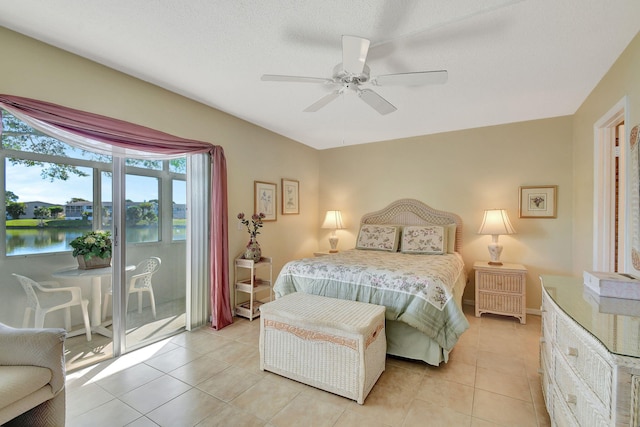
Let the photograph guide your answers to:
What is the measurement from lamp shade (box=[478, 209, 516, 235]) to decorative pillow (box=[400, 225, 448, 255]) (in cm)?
47

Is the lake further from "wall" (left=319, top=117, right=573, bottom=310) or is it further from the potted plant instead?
"wall" (left=319, top=117, right=573, bottom=310)

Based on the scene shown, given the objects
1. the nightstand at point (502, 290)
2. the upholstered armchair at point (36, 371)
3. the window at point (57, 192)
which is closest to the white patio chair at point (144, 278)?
the window at point (57, 192)

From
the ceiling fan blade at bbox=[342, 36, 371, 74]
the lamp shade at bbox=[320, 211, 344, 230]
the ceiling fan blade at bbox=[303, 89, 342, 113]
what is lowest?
Result: the lamp shade at bbox=[320, 211, 344, 230]

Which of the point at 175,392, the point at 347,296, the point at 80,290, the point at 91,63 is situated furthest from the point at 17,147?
the point at 347,296

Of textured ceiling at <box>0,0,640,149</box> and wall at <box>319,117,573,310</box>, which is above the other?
textured ceiling at <box>0,0,640,149</box>

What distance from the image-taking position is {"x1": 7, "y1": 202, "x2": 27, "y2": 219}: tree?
6.64ft

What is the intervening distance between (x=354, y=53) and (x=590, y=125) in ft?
9.18

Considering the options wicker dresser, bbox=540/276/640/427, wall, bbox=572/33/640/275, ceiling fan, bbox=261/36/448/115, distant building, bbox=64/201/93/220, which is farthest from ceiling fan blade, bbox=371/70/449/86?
distant building, bbox=64/201/93/220

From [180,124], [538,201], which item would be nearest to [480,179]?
[538,201]

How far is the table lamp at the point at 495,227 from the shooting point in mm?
3551

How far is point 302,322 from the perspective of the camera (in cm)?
215

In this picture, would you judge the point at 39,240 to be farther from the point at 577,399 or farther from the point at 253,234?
the point at 577,399

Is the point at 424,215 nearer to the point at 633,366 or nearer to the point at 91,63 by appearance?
the point at 633,366

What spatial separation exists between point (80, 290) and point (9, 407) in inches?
49.4
